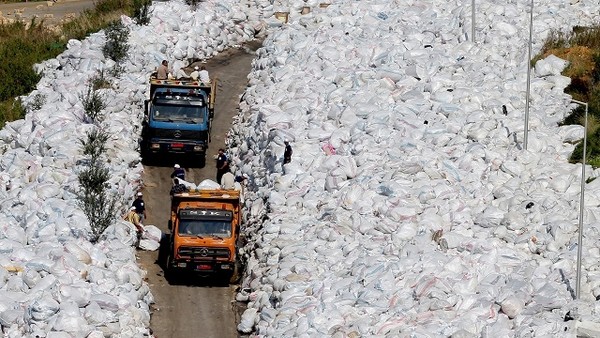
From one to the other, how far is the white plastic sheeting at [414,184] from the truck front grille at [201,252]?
116cm

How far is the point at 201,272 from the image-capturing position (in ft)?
103

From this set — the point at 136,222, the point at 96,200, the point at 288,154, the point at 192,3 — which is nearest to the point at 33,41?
the point at 192,3

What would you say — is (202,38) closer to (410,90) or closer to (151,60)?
(151,60)

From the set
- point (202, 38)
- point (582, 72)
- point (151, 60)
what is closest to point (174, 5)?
point (202, 38)

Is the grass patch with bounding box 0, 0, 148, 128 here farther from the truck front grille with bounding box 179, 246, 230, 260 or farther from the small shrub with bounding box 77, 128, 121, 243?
the truck front grille with bounding box 179, 246, 230, 260

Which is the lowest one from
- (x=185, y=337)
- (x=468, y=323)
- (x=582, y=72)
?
(x=185, y=337)

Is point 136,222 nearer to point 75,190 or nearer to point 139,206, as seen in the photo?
point 139,206

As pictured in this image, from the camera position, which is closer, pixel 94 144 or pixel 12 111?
pixel 94 144

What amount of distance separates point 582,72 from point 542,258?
1208 centimetres

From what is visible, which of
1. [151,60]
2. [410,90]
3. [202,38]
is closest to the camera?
[410,90]

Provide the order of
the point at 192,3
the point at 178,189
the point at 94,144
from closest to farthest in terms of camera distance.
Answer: the point at 178,189 < the point at 94,144 < the point at 192,3

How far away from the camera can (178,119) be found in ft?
126

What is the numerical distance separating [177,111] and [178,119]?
292 millimetres

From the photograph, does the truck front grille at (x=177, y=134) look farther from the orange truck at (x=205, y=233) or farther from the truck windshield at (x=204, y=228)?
the truck windshield at (x=204, y=228)
